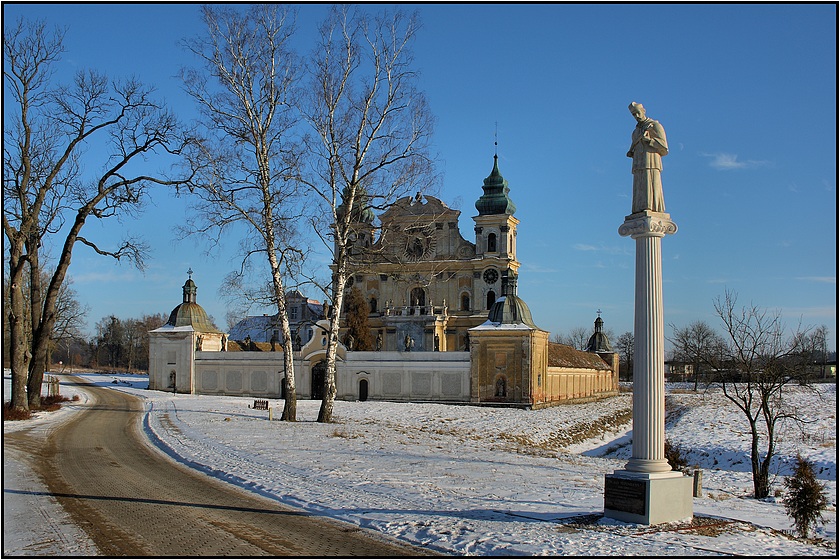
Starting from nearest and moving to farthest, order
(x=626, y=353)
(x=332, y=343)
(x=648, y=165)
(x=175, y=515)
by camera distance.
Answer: (x=175, y=515) < (x=648, y=165) < (x=332, y=343) < (x=626, y=353)

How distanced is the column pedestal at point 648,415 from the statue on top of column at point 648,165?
25 centimetres

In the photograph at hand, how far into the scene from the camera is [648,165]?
11211 mm

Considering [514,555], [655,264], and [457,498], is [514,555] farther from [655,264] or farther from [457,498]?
[655,264]

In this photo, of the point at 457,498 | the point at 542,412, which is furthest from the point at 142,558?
the point at 542,412

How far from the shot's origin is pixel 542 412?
129ft

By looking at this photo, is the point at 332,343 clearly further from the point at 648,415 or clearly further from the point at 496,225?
the point at 496,225

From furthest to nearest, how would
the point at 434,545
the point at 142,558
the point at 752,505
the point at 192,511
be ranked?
the point at 752,505 → the point at 192,511 → the point at 434,545 → the point at 142,558

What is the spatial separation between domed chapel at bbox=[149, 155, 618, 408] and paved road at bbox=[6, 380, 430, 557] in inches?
442

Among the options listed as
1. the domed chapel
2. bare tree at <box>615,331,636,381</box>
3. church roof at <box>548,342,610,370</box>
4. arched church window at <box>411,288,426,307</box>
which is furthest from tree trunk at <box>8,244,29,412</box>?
bare tree at <box>615,331,636,381</box>

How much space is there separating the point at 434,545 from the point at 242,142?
55.4 ft

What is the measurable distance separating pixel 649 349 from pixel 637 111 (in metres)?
3.68

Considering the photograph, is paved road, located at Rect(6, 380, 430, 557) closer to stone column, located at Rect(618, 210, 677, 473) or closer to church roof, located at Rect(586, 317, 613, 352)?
stone column, located at Rect(618, 210, 677, 473)

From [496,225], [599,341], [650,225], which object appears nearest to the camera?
[650,225]

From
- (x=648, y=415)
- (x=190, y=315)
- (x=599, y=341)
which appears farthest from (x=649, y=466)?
(x=599, y=341)
